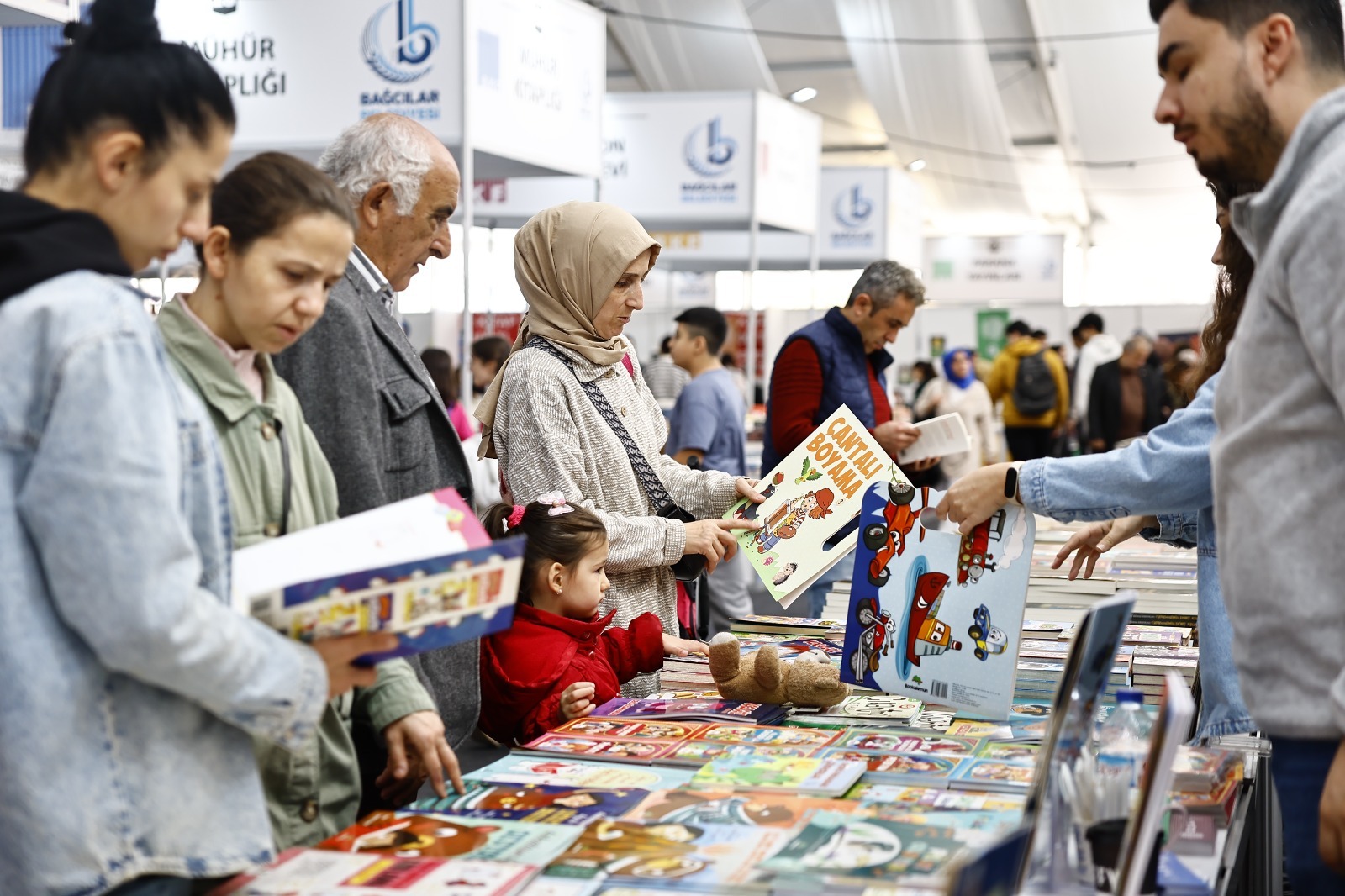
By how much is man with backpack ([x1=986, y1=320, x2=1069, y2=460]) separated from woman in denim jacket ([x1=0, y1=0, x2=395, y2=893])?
882cm

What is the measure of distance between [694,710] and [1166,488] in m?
0.78

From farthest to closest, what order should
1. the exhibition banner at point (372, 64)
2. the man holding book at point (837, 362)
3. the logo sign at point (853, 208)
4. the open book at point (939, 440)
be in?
the logo sign at point (853, 208), the exhibition banner at point (372, 64), the man holding book at point (837, 362), the open book at point (939, 440)

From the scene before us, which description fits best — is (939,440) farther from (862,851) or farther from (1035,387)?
(1035,387)

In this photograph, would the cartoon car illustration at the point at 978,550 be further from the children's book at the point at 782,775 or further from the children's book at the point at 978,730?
the children's book at the point at 782,775

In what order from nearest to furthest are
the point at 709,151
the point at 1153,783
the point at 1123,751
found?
the point at 1153,783 → the point at 1123,751 → the point at 709,151

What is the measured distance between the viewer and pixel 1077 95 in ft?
52.3

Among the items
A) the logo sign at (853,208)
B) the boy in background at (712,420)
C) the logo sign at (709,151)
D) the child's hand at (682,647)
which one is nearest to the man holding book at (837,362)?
the boy in background at (712,420)

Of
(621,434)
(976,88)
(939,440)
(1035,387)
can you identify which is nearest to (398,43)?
(939,440)

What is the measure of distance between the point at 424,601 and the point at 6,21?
1786 mm

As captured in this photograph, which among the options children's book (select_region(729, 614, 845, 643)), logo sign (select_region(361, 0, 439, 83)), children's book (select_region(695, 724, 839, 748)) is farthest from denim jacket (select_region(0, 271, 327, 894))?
logo sign (select_region(361, 0, 439, 83))

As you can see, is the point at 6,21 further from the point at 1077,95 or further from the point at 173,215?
the point at 1077,95

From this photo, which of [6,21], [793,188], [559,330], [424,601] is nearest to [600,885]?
[424,601]

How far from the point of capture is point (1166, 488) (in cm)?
180

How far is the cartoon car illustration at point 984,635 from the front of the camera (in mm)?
1832
